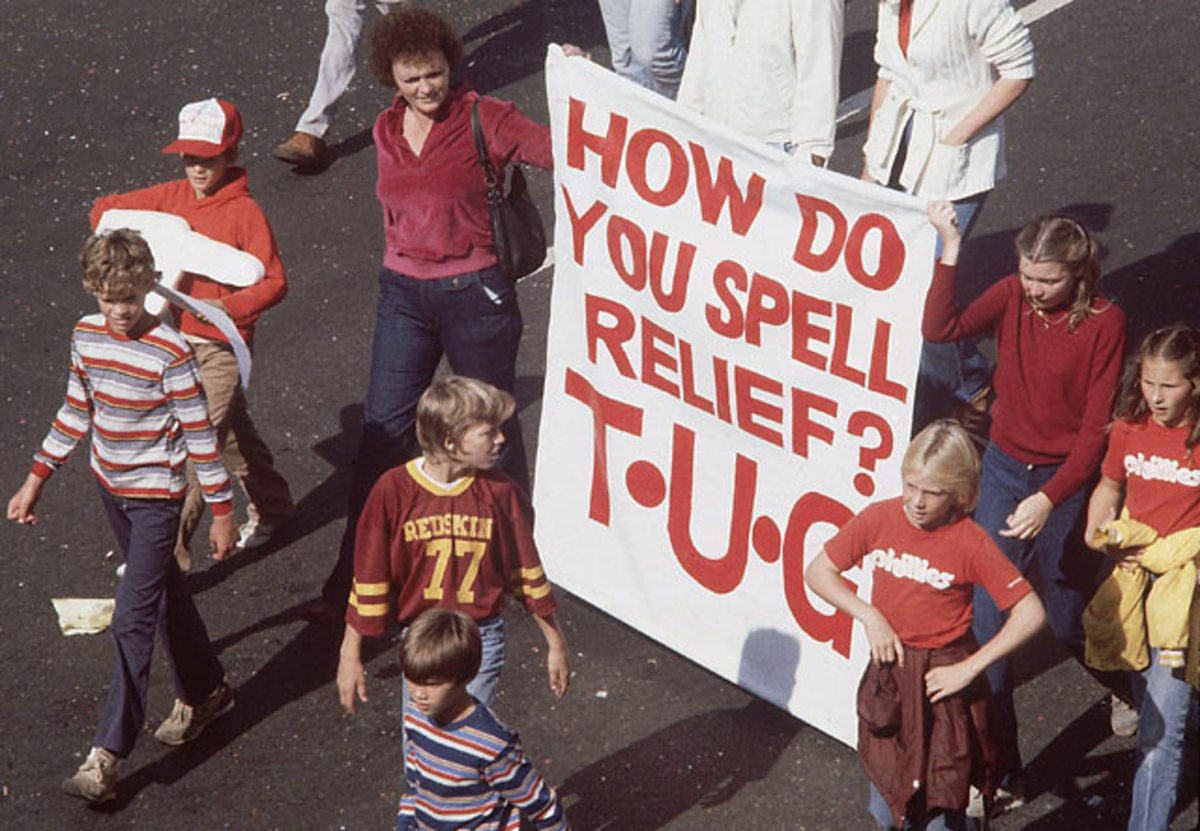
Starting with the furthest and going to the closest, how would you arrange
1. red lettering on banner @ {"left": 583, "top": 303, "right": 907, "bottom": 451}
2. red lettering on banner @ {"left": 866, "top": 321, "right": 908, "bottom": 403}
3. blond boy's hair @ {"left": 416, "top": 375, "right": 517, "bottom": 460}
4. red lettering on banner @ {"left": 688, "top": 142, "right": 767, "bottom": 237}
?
red lettering on banner @ {"left": 688, "top": 142, "right": 767, "bottom": 237}
red lettering on banner @ {"left": 583, "top": 303, "right": 907, "bottom": 451}
red lettering on banner @ {"left": 866, "top": 321, "right": 908, "bottom": 403}
blond boy's hair @ {"left": 416, "top": 375, "right": 517, "bottom": 460}

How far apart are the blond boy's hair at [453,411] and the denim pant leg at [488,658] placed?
576 mm

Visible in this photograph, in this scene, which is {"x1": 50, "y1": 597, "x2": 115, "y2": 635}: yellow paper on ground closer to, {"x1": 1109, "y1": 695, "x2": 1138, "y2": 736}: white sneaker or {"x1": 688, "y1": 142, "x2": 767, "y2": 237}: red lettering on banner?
{"x1": 688, "y1": 142, "x2": 767, "y2": 237}: red lettering on banner

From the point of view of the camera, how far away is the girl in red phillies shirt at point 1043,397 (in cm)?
557

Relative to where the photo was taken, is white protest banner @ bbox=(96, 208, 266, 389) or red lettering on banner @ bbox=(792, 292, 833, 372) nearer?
red lettering on banner @ bbox=(792, 292, 833, 372)

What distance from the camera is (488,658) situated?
5.67 m

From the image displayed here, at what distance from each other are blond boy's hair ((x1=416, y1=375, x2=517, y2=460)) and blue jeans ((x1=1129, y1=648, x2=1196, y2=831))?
6.76 ft

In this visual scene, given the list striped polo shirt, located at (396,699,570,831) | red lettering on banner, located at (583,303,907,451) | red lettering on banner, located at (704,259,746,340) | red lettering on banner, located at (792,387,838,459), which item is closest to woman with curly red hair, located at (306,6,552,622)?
red lettering on banner, located at (583,303,907,451)

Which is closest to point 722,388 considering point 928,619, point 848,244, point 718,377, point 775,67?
point 718,377

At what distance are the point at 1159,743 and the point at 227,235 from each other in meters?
3.70

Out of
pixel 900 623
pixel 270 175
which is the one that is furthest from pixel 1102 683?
pixel 270 175

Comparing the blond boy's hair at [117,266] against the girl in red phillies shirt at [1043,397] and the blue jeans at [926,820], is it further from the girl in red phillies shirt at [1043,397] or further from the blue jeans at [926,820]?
the blue jeans at [926,820]

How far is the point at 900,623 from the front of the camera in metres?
5.22

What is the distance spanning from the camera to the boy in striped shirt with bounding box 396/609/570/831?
4953 mm

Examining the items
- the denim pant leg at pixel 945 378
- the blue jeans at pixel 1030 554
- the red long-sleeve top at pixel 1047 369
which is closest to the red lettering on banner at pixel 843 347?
the red long-sleeve top at pixel 1047 369
